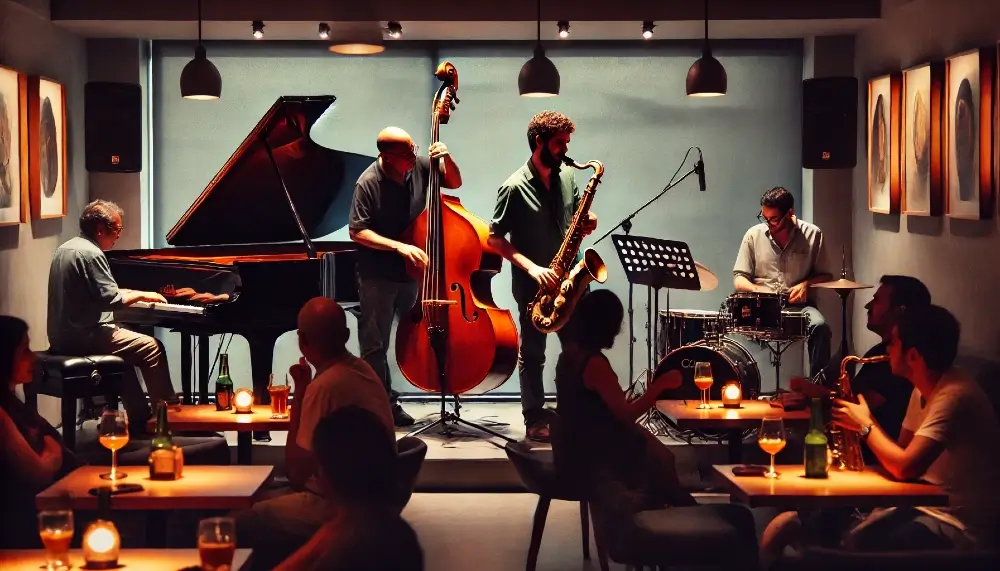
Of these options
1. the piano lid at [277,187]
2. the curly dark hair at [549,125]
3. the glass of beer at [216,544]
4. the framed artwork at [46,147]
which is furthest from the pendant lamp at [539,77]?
the glass of beer at [216,544]

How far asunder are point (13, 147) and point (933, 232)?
4.77 m

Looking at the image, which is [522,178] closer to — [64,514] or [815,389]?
[815,389]

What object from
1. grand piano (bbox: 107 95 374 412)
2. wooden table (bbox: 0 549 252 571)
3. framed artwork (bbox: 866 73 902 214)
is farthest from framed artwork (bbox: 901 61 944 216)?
wooden table (bbox: 0 549 252 571)

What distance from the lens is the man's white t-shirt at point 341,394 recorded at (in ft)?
12.0

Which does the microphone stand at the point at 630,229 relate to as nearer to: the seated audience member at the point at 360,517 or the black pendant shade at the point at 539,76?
the black pendant shade at the point at 539,76

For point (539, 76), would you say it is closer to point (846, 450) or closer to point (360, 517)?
point (846, 450)

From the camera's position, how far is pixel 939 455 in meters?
3.63

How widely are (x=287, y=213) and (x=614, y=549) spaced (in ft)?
11.3

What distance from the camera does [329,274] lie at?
5934mm

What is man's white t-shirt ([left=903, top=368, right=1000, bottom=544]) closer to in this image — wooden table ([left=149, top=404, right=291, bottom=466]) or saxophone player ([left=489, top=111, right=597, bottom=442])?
wooden table ([left=149, top=404, right=291, bottom=466])

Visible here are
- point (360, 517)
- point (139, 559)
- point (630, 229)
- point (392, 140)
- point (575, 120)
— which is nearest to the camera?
point (139, 559)

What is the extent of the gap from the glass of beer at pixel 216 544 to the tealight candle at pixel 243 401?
6.03ft

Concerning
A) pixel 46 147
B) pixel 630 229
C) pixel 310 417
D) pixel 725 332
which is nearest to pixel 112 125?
pixel 46 147

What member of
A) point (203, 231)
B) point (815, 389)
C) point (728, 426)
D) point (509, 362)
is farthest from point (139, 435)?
point (815, 389)
